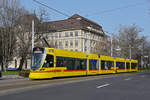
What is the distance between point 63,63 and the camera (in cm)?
2238

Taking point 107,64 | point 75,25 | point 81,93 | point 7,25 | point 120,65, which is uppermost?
point 75,25

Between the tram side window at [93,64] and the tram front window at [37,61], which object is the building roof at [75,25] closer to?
the tram side window at [93,64]

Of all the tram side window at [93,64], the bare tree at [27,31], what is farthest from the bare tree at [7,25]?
the tram side window at [93,64]

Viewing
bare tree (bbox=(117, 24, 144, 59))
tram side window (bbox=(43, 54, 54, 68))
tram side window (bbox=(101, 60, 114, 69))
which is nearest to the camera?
tram side window (bbox=(43, 54, 54, 68))

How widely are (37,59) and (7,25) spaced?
20332 millimetres

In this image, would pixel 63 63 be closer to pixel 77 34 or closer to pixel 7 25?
pixel 7 25

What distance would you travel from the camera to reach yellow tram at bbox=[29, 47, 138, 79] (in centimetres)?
1972

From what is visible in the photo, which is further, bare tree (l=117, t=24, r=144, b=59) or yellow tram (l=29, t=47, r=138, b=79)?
bare tree (l=117, t=24, r=144, b=59)

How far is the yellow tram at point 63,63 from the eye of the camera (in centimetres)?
1972

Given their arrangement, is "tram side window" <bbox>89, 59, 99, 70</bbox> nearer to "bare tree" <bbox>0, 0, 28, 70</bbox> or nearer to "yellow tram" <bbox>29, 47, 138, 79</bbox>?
"yellow tram" <bbox>29, 47, 138, 79</bbox>

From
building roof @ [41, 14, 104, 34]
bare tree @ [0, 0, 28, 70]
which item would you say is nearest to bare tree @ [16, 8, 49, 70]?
bare tree @ [0, 0, 28, 70]

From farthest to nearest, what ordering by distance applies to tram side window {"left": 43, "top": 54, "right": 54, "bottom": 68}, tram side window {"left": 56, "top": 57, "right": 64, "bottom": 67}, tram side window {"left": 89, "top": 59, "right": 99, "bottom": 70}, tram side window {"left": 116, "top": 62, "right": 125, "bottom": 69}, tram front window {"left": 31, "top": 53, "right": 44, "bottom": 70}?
tram side window {"left": 116, "top": 62, "right": 125, "bottom": 69} → tram side window {"left": 89, "top": 59, "right": 99, "bottom": 70} → tram side window {"left": 56, "top": 57, "right": 64, "bottom": 67} → tram side window {"left": 43, "top": 54, "right": 54, "bottom": 68} → tram front window {"left": 31, "top": 53, "right": 44, "bottom": 70}

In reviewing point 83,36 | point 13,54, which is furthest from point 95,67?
point 83,36

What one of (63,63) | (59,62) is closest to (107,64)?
(63,63)
